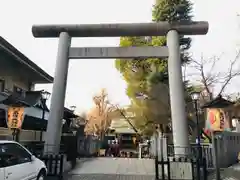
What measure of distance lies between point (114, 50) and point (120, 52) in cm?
29

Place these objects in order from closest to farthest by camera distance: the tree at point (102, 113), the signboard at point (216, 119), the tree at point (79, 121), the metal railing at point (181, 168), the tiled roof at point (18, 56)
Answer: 1. the metal railing at point (181, 168)
2. the signboard at point (216, 119)
3. the tiled roof at point (18, 56)
4. the tree at point (79, 121)
5. the tree at point (102, 113)

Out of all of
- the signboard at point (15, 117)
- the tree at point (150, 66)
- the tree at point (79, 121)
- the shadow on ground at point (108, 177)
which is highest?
the tree at point (150, 66)

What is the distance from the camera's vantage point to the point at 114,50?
1098 cm

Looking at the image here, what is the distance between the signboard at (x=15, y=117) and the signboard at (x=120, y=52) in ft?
10.9

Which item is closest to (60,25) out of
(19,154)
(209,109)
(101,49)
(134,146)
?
(101,49)

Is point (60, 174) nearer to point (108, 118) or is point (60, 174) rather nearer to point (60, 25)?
point (60, 25)

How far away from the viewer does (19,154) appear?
21.3 ft

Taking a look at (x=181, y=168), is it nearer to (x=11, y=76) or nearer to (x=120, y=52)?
(x=120, y=52)

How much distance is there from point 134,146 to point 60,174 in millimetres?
24467

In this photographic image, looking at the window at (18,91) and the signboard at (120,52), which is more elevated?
the signboard at (120,52)

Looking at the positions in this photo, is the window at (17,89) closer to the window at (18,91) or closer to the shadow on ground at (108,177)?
the window at (18,91)

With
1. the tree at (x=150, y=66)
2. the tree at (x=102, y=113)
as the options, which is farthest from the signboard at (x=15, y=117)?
the tree at (x=102, y=113)

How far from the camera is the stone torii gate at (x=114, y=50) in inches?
403

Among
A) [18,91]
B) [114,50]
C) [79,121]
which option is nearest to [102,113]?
[79,121]
